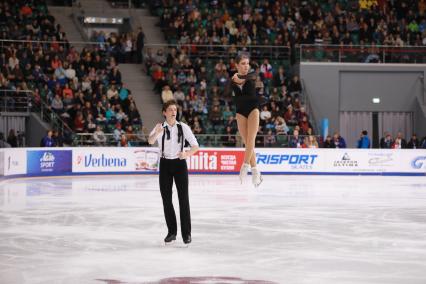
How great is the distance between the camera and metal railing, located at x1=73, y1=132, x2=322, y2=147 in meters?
27.2

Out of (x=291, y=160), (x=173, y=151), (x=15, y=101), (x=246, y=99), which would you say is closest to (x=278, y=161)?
(x=291, y=160)

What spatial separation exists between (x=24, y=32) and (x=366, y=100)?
15840mm

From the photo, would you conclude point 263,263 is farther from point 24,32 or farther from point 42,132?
point 24,32

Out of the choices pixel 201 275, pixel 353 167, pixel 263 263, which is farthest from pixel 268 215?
pixel 353 167

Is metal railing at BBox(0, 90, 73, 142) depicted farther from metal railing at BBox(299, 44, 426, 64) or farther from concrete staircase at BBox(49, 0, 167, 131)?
metal railing at BBox(299, 44, 426, 64)

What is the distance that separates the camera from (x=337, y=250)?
10.2m

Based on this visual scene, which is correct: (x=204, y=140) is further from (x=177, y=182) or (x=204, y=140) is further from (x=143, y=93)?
(x=177, y=182)

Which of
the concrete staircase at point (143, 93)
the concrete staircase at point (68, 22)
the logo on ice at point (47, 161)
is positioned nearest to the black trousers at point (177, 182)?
the logo on ice at point (47, 161)

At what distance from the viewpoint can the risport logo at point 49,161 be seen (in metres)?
25.0

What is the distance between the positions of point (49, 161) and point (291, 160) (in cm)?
907

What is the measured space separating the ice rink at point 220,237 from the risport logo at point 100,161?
5.83 meters

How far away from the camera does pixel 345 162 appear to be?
28.2m

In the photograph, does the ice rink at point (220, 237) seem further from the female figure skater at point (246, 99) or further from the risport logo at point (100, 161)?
the risport logo at point (100, 161)

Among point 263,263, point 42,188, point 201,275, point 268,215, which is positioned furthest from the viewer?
point 42,188
